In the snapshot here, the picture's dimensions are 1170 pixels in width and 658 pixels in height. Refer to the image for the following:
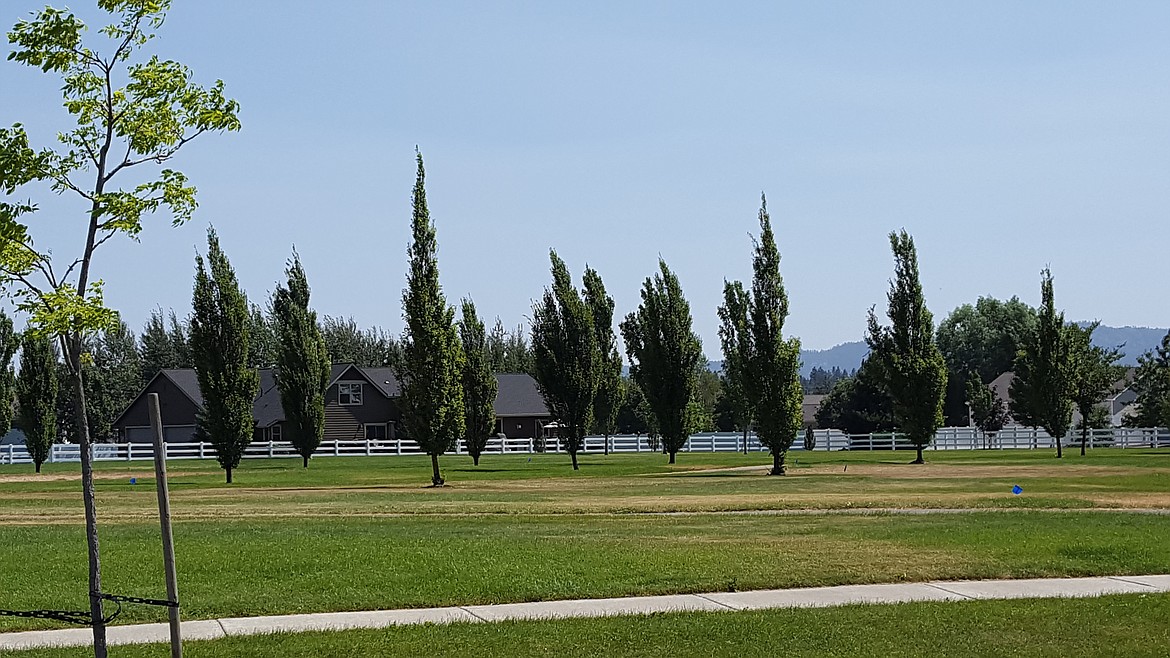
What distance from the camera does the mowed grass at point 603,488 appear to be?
25.8 metres

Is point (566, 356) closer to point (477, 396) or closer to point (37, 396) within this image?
point (477, 396)

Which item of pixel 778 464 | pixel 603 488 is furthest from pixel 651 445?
pixel 603 488

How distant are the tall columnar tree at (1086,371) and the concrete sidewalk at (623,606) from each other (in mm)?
42512

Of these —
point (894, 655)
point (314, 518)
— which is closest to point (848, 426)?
point (314, 518)

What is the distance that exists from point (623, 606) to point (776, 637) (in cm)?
212

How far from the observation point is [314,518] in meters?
23.3

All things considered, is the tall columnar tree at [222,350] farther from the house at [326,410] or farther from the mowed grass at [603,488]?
the house at [326,410]

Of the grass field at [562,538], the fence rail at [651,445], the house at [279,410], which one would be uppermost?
the house at [279,410]

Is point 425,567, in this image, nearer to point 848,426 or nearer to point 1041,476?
point 1041,476

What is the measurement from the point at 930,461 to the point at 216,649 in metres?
43.9

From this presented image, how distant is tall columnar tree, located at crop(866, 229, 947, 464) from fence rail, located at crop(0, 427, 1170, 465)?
14737 millimetres

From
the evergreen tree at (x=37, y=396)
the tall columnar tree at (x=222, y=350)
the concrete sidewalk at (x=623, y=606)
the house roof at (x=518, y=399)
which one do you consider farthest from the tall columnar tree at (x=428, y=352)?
the house roof at (x=518, y=399)

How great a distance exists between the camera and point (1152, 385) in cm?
7938

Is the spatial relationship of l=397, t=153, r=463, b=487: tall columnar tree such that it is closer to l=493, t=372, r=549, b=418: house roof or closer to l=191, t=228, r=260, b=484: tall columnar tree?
l=191, t=228, r=260, b=484: tall columnar tree
